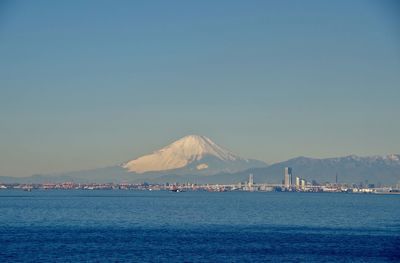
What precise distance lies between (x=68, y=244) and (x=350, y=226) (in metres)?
36.8

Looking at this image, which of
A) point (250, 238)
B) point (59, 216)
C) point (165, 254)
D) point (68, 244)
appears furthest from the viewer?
point (59, 216)

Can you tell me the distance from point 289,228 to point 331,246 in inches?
747

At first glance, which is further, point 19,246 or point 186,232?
point 186,232

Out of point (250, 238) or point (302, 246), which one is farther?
point (250, 238)

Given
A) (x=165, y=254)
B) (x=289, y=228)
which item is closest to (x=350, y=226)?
(x=289, y=228)

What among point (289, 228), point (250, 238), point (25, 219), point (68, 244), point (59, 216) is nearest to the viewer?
point (68, 244)

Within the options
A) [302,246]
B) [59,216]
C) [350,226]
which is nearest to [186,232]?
[302,246]

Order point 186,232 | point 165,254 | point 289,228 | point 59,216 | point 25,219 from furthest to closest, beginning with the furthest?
1. point 59,216
2. point 25,219
3. point 289,228
4. point 186,232
5. point 165,254

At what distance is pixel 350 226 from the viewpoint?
87.2 metres

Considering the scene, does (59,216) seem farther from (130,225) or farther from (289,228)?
(289,228)

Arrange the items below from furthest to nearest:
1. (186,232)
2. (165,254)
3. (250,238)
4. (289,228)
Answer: (289,228)
(186,232)
(250,238)
(165,254)

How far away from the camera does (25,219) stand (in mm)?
93875

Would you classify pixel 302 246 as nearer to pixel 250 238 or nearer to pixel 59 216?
pixel 250 238

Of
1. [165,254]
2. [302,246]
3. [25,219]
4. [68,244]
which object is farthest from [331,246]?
[25,219]
